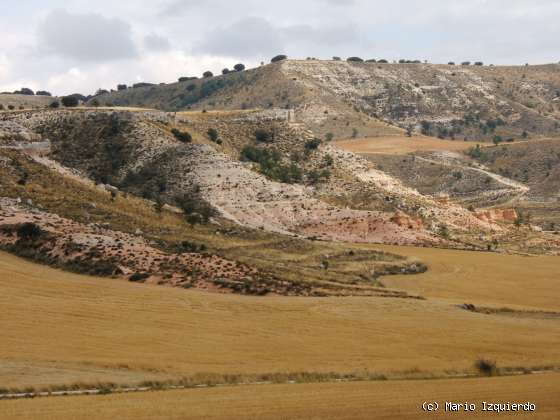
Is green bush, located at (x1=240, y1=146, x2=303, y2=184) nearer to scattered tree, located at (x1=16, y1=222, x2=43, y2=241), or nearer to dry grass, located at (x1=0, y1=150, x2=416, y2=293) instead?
dry grass, located at (x1=0, y1=150, x2=416, y2=293)

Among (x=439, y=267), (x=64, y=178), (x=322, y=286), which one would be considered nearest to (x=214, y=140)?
(x=64, y=178)

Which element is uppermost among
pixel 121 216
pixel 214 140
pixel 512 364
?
pixel 214 140

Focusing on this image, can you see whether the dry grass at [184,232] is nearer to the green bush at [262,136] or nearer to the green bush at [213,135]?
the green bush at [213,135]

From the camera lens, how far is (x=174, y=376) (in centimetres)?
3447

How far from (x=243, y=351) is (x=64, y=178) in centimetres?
4372

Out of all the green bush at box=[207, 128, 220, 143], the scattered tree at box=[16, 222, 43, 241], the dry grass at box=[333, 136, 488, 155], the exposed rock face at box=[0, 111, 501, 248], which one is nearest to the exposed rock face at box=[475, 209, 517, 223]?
the exposed rock face at box=[0, 111, 501, 248]

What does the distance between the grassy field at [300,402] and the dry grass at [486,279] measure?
24.7m

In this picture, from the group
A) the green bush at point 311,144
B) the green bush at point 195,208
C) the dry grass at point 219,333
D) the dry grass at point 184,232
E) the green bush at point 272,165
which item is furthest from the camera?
the green bush at point 311,144

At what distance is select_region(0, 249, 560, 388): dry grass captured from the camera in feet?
119

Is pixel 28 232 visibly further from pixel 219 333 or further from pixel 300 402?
pixel 300 402

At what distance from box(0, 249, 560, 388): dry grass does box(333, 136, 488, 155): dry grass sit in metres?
112

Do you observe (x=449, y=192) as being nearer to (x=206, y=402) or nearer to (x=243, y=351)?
(x=243, y=351)

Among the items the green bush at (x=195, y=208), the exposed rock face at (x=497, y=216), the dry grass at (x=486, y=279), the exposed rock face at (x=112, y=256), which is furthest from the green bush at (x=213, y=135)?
the exposed rock face at (x=112, y=256)

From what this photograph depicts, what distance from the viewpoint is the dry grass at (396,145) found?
168m
